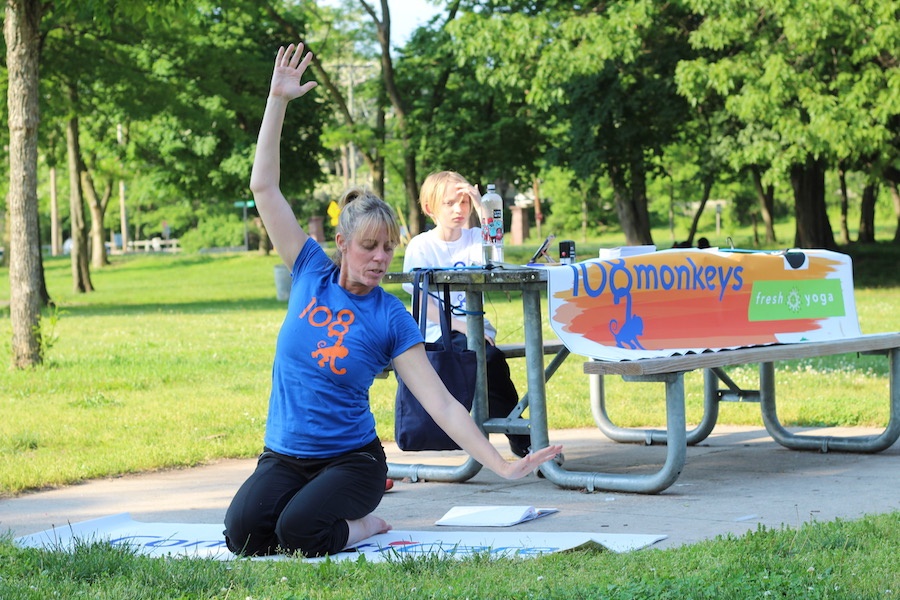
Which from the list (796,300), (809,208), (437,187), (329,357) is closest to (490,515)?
(329,357)

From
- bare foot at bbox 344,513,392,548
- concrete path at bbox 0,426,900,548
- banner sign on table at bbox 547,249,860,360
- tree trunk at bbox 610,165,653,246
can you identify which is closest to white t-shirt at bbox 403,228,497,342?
banner sign on table at bbox 547,249,860,360

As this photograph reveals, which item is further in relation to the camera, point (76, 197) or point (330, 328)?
point (76, 197)

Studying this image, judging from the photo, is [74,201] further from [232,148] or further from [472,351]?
[472,351]

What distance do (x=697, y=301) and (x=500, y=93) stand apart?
25246 millimetres

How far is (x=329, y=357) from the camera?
4.79m

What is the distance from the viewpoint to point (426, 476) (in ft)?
21.3

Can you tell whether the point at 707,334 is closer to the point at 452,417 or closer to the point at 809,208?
the point at 452,417

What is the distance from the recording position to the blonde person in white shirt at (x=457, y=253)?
21.8 feet

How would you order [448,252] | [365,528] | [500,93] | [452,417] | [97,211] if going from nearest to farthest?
[452,417]
[365,528]
[448,252]
[500,93]
[97,211]

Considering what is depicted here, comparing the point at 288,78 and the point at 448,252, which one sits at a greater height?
the point at 288,78

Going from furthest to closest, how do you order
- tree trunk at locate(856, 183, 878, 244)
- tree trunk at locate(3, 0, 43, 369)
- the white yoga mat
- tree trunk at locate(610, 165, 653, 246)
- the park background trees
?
tree trunk at locate(856, 183, 878, 244)
tree trunk at locate(610, 165, 653, 246)
the park background trees
tree trunk at locate(3, 0, 43, 369)
the white yoga mat

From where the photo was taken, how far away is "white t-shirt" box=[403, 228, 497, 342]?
685cm

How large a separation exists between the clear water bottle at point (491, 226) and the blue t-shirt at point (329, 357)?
5.95ft

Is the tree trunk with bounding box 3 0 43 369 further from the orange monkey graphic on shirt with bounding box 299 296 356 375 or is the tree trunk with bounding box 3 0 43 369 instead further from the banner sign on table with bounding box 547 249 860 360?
the orange monkey graphic on shirt with bounding box 299 296 356 375
